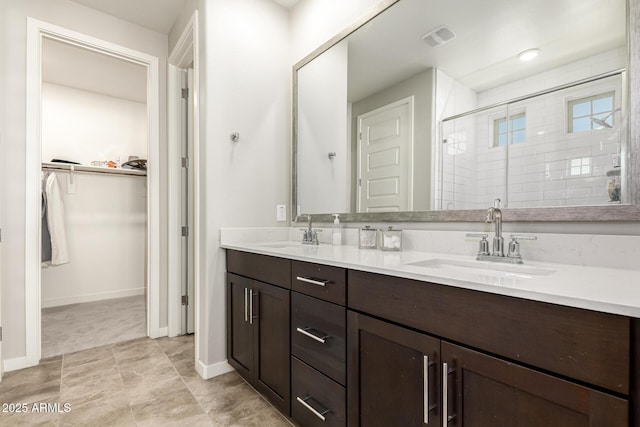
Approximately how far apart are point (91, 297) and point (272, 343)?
336 cm

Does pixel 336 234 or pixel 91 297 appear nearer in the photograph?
pixel 336 234

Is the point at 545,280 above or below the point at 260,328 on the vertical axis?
above

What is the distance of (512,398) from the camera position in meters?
0.75

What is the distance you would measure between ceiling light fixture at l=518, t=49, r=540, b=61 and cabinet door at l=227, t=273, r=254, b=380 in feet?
5.44

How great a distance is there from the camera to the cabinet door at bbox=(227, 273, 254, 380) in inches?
71.0

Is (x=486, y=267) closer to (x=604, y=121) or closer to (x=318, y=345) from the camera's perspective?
(x=604, y=121)

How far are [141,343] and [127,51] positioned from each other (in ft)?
7.92

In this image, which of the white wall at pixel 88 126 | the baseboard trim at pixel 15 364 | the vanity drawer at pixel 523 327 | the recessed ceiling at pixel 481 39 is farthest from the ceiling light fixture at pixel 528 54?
the white wall at pixel 88 126

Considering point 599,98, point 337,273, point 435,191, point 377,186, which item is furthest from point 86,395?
point 599,98

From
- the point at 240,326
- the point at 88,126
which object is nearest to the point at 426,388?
the point at 240,326

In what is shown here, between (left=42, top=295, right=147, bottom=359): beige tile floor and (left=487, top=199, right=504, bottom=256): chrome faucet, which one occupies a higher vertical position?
(left=487, top=199, right=504, bottom=256): chrome faucet

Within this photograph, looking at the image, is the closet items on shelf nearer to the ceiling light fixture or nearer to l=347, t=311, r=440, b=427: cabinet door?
l=347, t=311, r=440, b=427: cabinet door

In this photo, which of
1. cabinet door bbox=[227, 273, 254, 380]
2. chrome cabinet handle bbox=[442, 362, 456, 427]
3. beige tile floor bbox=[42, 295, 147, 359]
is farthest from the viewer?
beige tile floor bbox=[42, 295, 147, 359]

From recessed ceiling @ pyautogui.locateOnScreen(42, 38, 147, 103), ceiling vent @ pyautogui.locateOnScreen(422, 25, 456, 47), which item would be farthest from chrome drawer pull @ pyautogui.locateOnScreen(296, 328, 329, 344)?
recessed ceiling @ pyautogui.locateOnScreen(42, 38, 147, 103)
